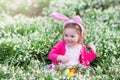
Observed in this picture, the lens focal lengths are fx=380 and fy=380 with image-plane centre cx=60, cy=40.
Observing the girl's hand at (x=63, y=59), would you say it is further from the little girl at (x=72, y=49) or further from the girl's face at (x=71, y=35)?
the girl's face at (x=71, y=35)

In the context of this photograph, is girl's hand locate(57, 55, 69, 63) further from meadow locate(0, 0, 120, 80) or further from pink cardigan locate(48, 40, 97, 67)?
meadow locate(0, 0, 120, 80)

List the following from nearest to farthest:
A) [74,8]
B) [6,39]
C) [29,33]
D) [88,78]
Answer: [88,78], [6,39], [29,33], [74,8]

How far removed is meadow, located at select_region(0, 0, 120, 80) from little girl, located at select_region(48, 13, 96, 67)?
222 millimetres

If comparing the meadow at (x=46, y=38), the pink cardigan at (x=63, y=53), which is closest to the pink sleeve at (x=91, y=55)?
the pink cardigan at (x=63, y=53)

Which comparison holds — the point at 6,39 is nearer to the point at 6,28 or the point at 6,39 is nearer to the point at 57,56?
the point at 6,28

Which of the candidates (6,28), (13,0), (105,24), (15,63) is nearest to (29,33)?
(6,28)

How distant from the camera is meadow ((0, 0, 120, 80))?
5.80 metres

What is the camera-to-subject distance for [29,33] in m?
7.15

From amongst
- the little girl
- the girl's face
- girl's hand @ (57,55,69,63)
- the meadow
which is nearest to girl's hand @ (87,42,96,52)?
the little girl

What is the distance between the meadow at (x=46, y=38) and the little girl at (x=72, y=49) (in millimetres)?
222

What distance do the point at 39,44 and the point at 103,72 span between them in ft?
4.23

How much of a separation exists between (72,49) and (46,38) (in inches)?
33.1

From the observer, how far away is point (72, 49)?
6.28 metres

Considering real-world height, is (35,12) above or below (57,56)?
above
